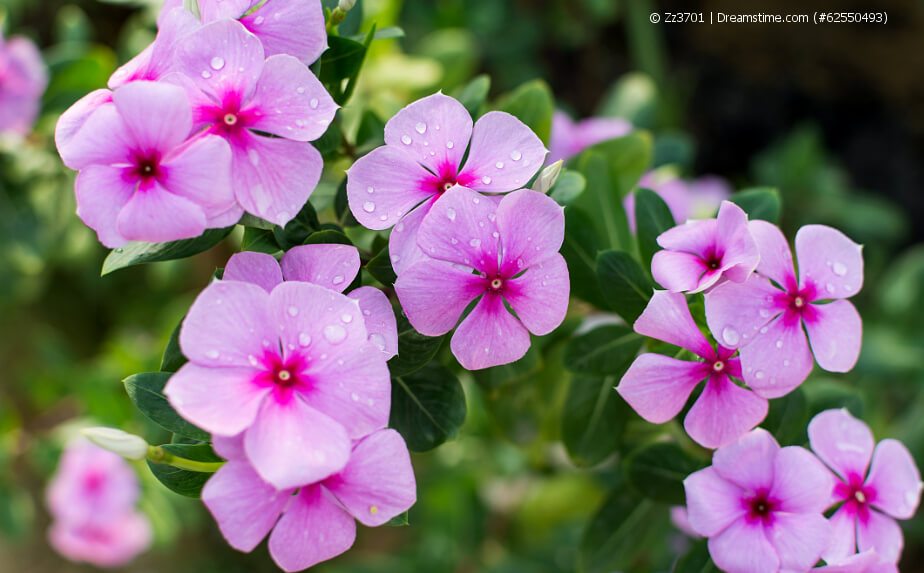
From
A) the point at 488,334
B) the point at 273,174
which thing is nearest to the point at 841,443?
the point at 488,334

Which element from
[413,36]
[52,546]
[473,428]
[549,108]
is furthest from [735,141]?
[52,546]

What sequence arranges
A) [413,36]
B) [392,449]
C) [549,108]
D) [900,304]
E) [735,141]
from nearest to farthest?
[392,449]
[549,108]
[900,304]
[413,36]
[735,141]

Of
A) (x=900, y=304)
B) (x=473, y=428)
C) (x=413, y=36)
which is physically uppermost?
(x=413, y=36)

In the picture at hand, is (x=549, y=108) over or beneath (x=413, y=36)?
over

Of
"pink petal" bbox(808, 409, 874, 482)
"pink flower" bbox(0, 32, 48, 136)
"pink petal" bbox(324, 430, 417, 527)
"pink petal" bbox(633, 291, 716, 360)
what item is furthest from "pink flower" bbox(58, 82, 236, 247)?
"pink flower" bbox(0, 32, 48, 136)

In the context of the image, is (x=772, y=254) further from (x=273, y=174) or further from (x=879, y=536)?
(x=273, y=174)

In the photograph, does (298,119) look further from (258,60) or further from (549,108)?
(549,108)

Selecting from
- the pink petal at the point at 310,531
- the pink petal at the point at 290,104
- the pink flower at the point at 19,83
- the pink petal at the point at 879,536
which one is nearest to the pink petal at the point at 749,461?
the pink petal at the point at 879,536
